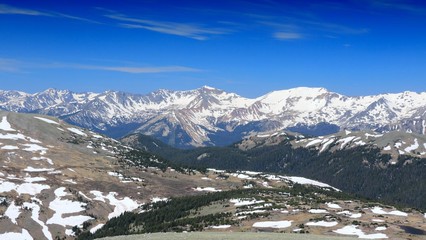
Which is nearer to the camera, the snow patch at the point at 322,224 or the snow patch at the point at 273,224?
the snow patch at the point at 322,224

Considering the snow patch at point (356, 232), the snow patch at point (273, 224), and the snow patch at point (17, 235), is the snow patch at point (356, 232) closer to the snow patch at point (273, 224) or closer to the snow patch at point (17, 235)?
the snow patch at point (273, 224)

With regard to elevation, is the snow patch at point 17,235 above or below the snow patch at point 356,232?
below

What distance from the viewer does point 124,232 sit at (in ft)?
584

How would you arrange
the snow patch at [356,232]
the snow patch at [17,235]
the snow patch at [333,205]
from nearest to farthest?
the snow patch at [356,232] → the snow patch at [17,235] → the snow patch at [333,205]

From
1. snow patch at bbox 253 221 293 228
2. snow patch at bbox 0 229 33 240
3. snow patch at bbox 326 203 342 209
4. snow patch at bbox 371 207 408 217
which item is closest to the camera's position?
snow patch at bbox 253 221 293 228

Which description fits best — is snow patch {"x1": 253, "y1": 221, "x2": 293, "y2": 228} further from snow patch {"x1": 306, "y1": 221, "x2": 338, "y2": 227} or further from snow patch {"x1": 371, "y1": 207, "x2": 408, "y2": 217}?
snow patch {"x1": 371, "y1": 207, "x2": 408, "y2": 217}

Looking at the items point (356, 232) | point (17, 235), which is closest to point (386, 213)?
point (356, 232)

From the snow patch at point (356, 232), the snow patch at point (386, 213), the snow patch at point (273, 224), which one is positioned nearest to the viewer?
the snow patch at point (356, 232)

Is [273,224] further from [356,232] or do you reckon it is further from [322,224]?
[356,232]

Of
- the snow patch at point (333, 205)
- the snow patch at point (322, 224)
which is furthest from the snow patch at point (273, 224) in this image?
the snow patch at point (333, 205)

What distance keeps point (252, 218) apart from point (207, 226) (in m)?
16.7

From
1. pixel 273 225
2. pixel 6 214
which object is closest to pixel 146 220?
pixel 6 214

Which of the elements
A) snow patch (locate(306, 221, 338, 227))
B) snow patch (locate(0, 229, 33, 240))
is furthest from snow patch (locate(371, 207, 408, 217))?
snow patch (locate(0, 229, 33, 240))

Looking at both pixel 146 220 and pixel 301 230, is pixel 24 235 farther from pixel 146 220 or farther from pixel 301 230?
pixel 301 230
